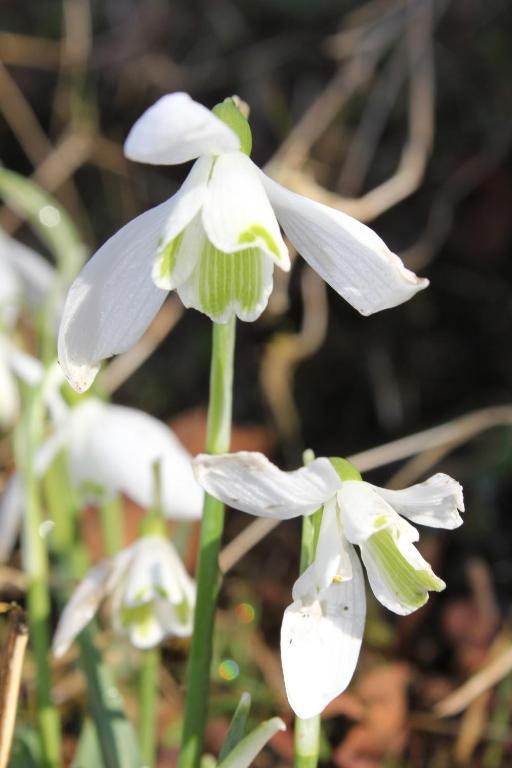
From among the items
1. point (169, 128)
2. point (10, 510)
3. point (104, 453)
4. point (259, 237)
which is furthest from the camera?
point (10, 510)

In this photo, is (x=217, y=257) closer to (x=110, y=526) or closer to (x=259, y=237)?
(x=259, y=237)

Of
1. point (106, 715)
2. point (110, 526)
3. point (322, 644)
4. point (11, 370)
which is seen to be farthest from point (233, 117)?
point (11, 370)

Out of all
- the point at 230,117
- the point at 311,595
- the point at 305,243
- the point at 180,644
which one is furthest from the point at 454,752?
the point at 230,117

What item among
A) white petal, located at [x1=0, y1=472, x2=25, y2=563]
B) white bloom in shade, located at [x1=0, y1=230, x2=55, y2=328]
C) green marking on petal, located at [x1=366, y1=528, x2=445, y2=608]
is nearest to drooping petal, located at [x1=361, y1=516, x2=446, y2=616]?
green marking on petal, located at [x1=366, y1=528, x2=445, y2=608]

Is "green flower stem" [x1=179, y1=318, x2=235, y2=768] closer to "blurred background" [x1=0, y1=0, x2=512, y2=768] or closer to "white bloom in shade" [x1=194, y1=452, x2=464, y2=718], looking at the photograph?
"white bloom in shade" [x1=194, y1=452, x2=464, y2=718]

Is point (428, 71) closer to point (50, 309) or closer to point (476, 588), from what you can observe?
point (476, 588)

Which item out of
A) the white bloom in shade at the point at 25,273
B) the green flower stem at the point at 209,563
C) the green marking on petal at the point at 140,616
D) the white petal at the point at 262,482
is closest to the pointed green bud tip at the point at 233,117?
the green flower stem at the point at 209,563
